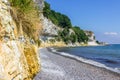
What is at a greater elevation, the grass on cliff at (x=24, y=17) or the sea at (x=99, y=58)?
the grass on cliff at (x=24, y=17)

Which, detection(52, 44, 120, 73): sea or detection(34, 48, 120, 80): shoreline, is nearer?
detection(34, 48, 120, 80): shoreline

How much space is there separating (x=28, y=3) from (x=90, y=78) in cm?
846

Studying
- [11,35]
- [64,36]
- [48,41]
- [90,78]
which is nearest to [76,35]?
[64,36]

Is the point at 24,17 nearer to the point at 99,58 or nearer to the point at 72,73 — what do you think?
the point at 72,73

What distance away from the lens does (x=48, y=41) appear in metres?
120

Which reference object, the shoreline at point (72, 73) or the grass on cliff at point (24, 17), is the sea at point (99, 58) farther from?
the grass on cliff at point (24, 17)

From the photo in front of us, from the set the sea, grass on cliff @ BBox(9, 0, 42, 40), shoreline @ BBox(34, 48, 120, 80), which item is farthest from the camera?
the sea

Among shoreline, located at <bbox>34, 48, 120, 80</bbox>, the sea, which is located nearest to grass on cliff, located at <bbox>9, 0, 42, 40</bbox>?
shoreline, located at <bbox>34, 48, 120, 80</bbox>

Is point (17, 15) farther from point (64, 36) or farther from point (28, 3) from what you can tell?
point (64, 36)

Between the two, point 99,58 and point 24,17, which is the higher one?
point 24,17

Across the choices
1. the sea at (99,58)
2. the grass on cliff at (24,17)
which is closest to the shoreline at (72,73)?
the sea at (99,58)

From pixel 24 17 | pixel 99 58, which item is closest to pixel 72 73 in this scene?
pixel 24 17

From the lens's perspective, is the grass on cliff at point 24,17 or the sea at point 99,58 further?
the sea at point 99,58

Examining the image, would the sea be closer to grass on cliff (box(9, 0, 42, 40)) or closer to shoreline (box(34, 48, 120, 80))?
shoreline (box(34, 48, 120, 80))
